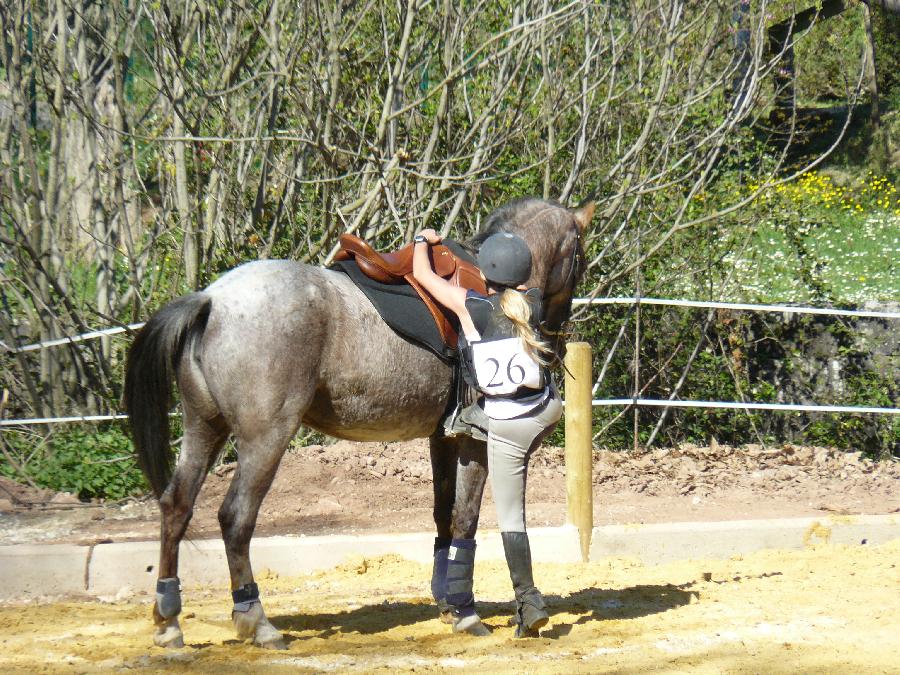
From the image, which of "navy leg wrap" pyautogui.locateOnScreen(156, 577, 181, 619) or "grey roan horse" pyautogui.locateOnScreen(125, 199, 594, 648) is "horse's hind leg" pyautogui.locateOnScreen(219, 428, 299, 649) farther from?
"navy leg wrap" pyautogui.locateOnScreen(156, 577, 181, 619)

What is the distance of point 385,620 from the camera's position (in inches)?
179

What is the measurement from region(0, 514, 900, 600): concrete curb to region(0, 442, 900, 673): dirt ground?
0.35 ft

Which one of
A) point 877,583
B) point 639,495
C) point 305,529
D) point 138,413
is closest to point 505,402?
point 138,413

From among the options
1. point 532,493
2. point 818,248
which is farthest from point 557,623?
point 818,248

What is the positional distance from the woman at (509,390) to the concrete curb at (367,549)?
144cm

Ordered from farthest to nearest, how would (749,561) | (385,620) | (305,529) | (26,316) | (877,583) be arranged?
1. (26,316)
2. (305,529)
3. (749,561)
4. (877,583)
5. (385,620)

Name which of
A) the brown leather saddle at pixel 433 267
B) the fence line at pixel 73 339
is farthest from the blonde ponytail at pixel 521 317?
the fence line at pixel 73 339

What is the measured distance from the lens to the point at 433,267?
4387mm

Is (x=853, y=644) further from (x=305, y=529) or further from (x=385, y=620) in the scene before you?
(x=305, y=529)

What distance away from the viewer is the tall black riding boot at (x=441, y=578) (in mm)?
4422

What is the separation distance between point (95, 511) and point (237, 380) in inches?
126

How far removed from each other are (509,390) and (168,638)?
167 centimetres

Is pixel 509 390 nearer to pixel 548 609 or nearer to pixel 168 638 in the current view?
pixel 548 609

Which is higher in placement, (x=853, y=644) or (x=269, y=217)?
(x=269, y=217)
